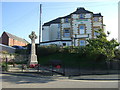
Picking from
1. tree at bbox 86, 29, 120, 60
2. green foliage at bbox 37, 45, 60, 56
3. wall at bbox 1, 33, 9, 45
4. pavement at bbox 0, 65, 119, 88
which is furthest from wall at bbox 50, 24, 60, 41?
pavement at bbox 0, 65, 119, 88

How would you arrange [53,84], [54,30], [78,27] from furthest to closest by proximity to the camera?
[54,30]
[78,27]
[53,84]

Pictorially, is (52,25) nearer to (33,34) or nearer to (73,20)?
(73,20)

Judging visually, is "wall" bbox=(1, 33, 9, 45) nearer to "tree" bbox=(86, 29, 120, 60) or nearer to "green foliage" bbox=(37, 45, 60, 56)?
"green foliage" bbox=(37, 45, 60, 56)

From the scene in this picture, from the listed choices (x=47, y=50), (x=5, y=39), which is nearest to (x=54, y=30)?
(x=47, y=50)

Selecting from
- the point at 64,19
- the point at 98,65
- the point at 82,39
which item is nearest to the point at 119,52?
the point at 98,65

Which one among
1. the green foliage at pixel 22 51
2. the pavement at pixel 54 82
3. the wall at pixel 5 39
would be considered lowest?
the pavement at pixel 54 82

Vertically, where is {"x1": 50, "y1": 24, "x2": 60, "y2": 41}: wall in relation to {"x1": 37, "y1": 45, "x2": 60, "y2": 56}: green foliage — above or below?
above

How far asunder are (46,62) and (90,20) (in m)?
16.4

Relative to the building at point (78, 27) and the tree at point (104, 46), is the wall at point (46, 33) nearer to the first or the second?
the building at point (78, 27)

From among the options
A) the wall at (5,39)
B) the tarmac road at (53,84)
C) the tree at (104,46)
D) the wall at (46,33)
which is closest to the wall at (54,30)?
the wall at (46,33)

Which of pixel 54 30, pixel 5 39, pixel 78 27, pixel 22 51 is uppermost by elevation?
pixel 78 27

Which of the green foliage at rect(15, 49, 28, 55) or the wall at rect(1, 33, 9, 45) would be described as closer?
the green foliage at rect(15, 49, 28, 55)

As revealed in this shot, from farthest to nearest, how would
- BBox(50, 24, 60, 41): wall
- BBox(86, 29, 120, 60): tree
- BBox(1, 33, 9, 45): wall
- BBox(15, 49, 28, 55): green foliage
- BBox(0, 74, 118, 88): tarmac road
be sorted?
1. BBox(1, 33, 9, 45): wall
2. BBox(50, 24, 60, 41): wall
3. BBox(15, 49, 28, 55): green foliage
4. BBox(86, 29, 120, 60): tree
5. BBox(0, 74, 118, 88): tarmac road

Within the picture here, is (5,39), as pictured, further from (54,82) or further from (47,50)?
(54,82)
